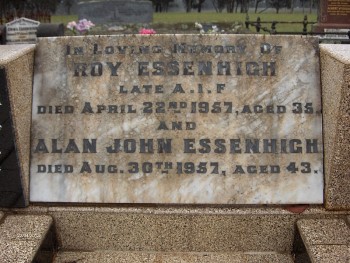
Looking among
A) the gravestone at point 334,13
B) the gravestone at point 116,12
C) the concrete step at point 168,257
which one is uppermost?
the gravestone at point 116,12

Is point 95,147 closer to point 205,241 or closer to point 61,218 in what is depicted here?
point 61,218

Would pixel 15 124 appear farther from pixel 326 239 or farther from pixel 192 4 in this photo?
pixel 192 4

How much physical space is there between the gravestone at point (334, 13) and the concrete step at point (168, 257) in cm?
992

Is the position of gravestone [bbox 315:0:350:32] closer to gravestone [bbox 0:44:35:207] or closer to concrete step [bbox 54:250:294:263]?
concrete step [bbox 54:250:294:263]

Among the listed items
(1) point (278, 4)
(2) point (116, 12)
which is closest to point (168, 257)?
(2) point (116, 12)

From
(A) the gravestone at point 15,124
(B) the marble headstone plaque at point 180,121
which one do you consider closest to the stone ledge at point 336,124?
(B) the marble headstone plaque at point 180,121

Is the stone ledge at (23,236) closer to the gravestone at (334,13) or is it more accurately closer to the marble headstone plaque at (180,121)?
the marble headstone plaque at (180,121)

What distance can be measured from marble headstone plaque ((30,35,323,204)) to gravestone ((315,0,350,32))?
375 inches

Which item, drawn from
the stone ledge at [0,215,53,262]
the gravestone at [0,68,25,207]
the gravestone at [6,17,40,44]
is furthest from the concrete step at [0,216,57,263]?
the gravestone at [6,17,40,44]

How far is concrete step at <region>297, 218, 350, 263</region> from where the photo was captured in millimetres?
2318

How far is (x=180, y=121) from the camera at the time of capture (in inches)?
111

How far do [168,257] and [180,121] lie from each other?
810 millimetres

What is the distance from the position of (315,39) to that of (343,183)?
89 centimetres

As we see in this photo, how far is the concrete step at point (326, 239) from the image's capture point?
2.32 m
